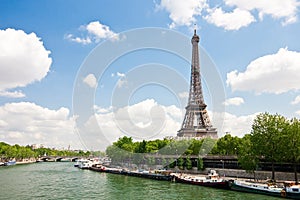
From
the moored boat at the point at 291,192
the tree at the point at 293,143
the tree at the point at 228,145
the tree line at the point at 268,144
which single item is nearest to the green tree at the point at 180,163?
the tree line at the point at 268,144

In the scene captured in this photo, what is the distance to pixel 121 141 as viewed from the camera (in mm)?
79625

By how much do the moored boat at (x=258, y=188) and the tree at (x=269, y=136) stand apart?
4760 millimetres

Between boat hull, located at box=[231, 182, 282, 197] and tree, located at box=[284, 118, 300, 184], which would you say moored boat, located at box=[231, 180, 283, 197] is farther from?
tree, located at box=[284, 118, 300, 184]

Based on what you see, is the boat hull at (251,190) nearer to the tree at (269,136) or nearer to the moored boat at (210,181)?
the moored boat at (210,181)

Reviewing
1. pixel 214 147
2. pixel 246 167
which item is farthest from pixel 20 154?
pixel 246 167

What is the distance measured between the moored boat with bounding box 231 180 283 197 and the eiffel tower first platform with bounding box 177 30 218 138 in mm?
33468

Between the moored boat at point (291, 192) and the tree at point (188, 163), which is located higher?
the tree at point (188, 163)

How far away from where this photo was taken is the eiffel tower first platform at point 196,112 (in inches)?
2584

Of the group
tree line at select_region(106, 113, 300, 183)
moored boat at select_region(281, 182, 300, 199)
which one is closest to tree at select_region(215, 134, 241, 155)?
tree line at select_region(106, 113, 300, 183)

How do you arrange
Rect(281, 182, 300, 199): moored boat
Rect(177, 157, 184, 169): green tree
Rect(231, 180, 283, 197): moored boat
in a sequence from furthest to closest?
Rect(177, 157, 184, 169): green tree, Rect(231, 180, 283, 197): moored boat, Rect(281, 182, 300, 199): moored boat

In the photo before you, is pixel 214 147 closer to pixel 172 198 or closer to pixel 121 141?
pixel 172 198

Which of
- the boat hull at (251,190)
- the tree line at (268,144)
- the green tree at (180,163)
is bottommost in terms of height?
the boat hull at (251,190)

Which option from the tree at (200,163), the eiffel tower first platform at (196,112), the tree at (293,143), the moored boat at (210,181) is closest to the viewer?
the tree at (293,143)

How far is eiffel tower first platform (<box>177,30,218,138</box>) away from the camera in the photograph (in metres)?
65.6
